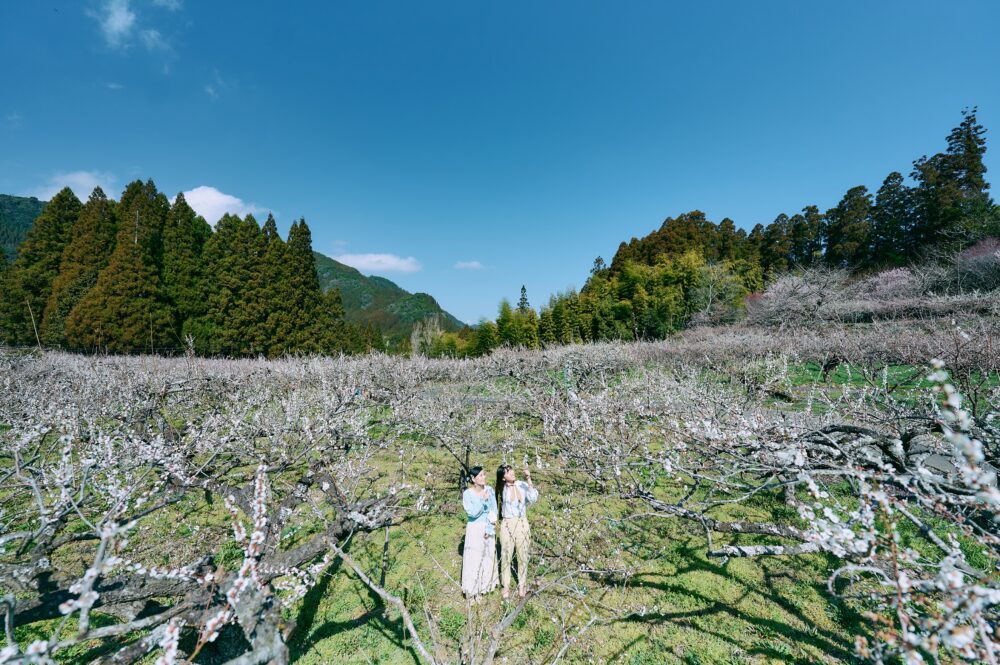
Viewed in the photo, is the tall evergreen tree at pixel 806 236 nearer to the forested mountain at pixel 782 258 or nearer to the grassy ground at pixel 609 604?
the forested mountain at pixel 782 258

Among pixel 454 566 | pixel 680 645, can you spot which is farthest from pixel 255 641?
pixel 680 645

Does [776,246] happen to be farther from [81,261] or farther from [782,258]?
[81,261]

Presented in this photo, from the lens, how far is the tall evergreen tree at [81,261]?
2305 centimetres

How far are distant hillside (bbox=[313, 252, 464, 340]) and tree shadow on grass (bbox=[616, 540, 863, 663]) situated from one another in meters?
95.8

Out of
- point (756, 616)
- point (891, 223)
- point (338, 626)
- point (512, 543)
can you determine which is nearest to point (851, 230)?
point (891, 223)

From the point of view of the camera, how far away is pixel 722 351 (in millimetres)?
15281

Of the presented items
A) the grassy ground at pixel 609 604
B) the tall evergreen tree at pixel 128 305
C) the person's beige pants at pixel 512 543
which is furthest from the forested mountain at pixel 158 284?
the person's beige pants at pixel 512 543

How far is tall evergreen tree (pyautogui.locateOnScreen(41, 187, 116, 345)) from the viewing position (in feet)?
75.6

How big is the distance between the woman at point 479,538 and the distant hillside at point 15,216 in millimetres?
111408

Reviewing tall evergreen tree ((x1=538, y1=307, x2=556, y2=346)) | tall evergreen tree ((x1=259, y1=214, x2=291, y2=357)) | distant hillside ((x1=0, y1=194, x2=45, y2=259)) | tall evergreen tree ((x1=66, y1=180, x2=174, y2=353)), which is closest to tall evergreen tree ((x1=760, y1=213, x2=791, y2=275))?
tall evergreen tree ((x1=538, y1=307, x2=556, y2=346))

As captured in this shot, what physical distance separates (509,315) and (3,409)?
3019 centimetres

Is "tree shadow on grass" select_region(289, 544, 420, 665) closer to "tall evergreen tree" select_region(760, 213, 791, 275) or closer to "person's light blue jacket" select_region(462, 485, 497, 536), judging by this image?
"person's light blue jacket" select_region(462, 485, 497, 536)

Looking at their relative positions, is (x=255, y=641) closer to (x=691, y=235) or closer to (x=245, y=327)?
(x=245, y=327)

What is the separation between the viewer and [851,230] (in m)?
36.3
